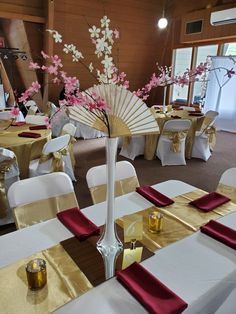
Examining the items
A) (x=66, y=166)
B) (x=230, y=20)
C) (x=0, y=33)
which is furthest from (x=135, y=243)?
(x=0, y=33)

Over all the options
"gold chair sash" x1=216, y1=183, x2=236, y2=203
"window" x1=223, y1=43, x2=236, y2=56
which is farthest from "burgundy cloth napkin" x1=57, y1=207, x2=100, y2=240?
"window" x1=223, y1=43, x2=236, y2=56

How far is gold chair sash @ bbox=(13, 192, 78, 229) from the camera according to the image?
1.50 meters

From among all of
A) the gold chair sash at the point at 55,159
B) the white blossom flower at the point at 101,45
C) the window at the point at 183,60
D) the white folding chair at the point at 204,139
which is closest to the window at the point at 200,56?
the window at the point at 183,60

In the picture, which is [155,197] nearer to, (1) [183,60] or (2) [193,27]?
(2) [193,27]

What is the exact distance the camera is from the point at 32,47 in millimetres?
6465

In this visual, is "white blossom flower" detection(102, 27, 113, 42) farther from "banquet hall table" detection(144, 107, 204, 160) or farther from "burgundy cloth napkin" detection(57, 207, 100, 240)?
"banquet hall table" detection(144, 107, 204, 160)

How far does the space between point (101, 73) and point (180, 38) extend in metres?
7.85

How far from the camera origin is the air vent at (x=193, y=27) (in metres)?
7.17

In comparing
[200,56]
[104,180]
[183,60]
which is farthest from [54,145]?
[183,60]

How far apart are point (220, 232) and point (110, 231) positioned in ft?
1.79

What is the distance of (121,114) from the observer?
3.16 ft

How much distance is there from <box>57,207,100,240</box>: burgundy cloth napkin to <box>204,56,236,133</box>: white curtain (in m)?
6.85

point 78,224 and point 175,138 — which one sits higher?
point 78,224

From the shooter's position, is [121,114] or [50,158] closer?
[121,114]
